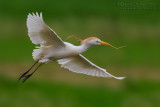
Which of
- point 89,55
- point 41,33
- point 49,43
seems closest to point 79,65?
point 49,43

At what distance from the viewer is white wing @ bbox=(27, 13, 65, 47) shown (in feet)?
28.3

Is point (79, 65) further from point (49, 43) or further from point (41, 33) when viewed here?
point (41, 33)

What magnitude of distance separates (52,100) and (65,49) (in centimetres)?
417

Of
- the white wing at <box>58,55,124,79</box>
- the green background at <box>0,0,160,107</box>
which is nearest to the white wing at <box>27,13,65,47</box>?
the white wing at <box>58,55,124,79</box>

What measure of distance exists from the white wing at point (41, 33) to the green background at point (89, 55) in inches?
149

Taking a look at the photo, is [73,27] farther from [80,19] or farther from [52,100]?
[52,100]

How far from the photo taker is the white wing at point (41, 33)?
8625mm

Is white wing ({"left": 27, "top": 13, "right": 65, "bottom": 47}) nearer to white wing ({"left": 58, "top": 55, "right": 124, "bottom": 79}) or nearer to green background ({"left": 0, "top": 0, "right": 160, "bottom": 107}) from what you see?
white wing ({"left": 58, "top": 55, "right": 124, "bottom": 79})

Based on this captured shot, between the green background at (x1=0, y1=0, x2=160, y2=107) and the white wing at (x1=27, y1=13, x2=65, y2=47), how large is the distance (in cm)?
378

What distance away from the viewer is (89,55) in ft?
48.9

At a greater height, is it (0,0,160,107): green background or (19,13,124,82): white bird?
(19,13,124,82): white bird

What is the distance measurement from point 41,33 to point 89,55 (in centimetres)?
612

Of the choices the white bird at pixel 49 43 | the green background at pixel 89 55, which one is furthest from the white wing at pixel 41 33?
the green background at pixel 89 55

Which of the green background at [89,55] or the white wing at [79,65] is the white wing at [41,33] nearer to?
the white wing at [79,65]
